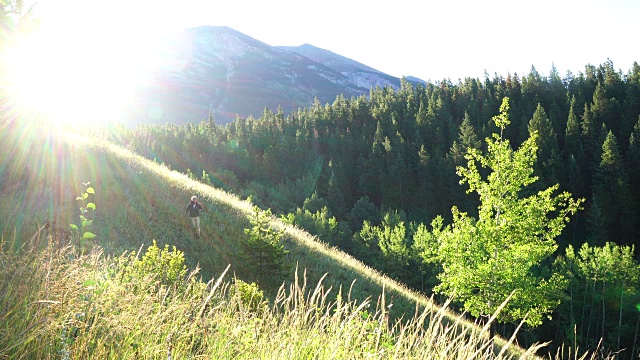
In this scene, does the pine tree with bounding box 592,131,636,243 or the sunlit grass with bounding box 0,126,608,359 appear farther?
the pine tree with bounding box 592,131,636,243

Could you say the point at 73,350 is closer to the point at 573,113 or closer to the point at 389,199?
the point at 389,199

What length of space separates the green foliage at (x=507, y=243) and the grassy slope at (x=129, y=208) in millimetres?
2154

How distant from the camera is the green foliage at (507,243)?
16.8m

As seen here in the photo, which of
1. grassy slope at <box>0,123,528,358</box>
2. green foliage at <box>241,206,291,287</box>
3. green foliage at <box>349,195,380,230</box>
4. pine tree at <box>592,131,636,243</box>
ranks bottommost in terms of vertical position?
green foliage at <box>349,195,380,230</box>

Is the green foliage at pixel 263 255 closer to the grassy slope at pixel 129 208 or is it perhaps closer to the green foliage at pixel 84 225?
the grassy slope at pixel 129 208

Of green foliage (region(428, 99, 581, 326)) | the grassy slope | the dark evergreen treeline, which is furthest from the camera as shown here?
the dark evergreen treeline

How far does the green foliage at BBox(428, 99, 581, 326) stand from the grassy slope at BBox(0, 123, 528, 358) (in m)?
2.15

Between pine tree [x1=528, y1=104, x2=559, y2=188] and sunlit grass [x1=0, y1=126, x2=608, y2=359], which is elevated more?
pine tree [x1=528, y1=104, x2=559, y2=188]

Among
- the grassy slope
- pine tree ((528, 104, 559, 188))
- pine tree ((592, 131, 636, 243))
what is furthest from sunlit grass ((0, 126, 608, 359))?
pine tree ((592, 131, 636, 243))

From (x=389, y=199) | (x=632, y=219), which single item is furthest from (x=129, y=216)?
(x=632, y=219)

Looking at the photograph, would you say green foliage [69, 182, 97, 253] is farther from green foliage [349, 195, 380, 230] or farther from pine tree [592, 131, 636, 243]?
pine tree [592, 131, 636, 243]

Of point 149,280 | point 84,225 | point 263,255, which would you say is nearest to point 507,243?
point 263,255

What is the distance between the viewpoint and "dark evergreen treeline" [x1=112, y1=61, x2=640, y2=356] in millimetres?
54312

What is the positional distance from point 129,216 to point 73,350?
13.7 m
